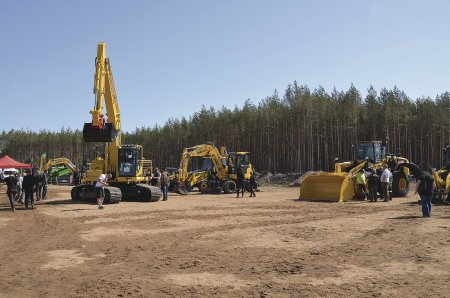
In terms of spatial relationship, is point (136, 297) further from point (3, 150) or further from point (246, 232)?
point (3, 150)

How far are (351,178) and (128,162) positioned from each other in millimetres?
11247

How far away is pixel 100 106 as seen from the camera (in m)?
22.1

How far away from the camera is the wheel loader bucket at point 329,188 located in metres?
22.4

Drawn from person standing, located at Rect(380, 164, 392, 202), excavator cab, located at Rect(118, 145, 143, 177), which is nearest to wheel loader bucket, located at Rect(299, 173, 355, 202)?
person standing, located at Rect(380, 164, 392, 202)

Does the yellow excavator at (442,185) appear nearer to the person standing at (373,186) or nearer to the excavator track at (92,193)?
the person standing at (373,186)

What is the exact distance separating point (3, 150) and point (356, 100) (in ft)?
228

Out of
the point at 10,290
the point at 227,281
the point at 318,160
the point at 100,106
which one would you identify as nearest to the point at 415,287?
the point at 227,281

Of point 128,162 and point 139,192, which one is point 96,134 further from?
point 139,192

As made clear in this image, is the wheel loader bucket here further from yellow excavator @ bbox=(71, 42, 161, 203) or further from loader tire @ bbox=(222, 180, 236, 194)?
yellow excavator @ bbox=(71, 42, 161, 203)

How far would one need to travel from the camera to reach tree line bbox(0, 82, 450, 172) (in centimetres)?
4712

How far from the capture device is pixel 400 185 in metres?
25.6

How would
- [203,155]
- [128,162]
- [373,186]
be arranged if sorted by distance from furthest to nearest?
[203,155]
[128,162]
[373,186]

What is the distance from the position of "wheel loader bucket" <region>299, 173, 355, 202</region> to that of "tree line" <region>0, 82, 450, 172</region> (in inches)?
819

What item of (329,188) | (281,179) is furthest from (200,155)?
(281,179)
